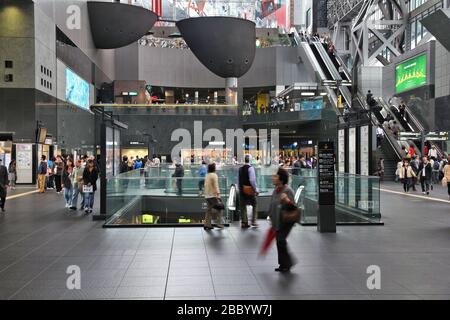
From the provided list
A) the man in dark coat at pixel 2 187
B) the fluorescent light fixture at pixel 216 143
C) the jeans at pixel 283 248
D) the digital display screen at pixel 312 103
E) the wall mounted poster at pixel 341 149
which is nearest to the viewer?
the jeans at pixel 283 248

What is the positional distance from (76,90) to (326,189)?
31867mm

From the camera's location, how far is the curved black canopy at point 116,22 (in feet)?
152

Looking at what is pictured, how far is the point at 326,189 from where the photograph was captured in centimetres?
1155

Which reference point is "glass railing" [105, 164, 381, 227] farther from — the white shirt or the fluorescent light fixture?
the fluorescent light fixture

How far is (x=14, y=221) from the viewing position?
13.2m

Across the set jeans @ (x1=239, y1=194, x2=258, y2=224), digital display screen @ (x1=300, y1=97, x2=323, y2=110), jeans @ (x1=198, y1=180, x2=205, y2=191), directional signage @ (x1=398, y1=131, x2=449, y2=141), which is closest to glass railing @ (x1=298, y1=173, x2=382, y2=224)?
jeans @ (x1=239, y1=194, x2=258, y2=224)

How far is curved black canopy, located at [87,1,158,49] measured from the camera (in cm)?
4631

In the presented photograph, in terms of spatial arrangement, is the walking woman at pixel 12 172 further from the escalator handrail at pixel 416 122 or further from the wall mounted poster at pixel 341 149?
the escalator handrail at pixel 416 122

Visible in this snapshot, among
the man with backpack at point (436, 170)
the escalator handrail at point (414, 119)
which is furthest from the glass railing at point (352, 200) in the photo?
the escalator handrail at point (414, 119)

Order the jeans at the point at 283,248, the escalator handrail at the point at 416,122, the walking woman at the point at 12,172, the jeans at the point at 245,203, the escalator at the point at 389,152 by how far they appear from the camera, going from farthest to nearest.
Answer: the escalator at the point at 389,152
the escalator handrail at the point at 416,122
the walking woman at the point at 12,172
the jeans at the point at 245,203
the jeans at the point at 283,248

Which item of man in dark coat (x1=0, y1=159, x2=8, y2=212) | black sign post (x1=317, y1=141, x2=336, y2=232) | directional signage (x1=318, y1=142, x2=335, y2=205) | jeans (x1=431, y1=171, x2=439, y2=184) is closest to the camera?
black sign post (x1=317, y1=141, x2=336, y2=232)

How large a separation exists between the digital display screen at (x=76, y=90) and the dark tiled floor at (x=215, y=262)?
83.7 feet

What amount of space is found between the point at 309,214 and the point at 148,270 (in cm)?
610

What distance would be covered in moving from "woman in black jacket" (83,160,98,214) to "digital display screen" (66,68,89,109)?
22662mm
